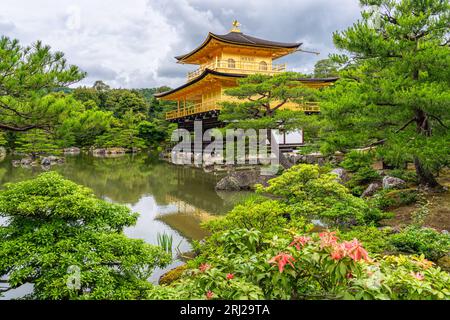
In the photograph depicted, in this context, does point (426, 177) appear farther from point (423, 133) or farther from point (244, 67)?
point (244, 67)

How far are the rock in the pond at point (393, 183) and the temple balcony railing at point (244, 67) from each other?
12849 mm

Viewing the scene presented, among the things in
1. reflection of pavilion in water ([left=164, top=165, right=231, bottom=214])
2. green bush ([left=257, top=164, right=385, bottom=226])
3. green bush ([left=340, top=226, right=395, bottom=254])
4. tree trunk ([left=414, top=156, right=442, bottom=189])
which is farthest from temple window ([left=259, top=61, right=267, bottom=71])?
green bush ([left=340, top=226, right=395, bottom=254])

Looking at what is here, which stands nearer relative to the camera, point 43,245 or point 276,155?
point 43,245

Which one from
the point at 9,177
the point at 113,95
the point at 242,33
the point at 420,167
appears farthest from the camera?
the point at 113,95

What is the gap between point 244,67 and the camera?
2056 cm

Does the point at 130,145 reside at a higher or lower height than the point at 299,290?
higher

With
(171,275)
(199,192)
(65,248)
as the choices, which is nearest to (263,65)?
(199,192)

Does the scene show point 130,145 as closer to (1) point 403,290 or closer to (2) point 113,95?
(2) point 113,95

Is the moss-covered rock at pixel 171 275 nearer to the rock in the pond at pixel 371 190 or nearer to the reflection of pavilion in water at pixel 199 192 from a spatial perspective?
the reflection of pavilion in water at pixel 199 192

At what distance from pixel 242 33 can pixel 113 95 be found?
921 inches

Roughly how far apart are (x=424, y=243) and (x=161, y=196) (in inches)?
327

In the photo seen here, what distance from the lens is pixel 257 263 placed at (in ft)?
6.52
